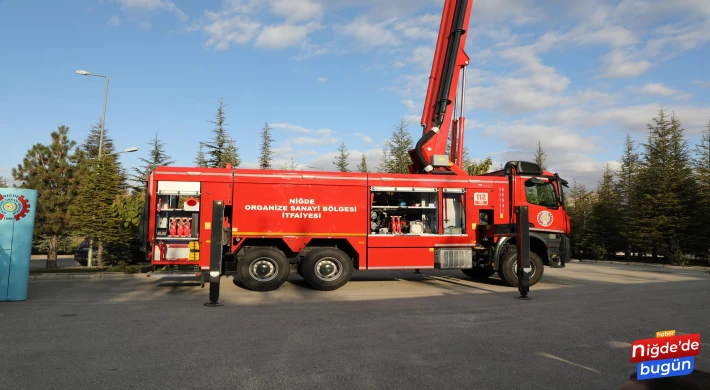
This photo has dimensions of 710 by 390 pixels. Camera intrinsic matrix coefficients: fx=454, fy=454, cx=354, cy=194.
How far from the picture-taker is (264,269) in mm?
11383

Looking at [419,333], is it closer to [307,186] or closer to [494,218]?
[307,186]

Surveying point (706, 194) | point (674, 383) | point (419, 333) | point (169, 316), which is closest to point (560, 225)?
point (419, 333)

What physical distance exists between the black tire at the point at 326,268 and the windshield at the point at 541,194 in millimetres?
5582

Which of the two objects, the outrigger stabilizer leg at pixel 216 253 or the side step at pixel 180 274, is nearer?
the outrigger stabilizer leg at pixel 216 253

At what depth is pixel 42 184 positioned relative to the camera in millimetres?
17578

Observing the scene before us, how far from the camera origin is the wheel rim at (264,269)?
1136cm

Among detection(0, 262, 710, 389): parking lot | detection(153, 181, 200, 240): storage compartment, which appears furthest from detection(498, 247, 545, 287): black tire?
detection(153, 181, 200, 240): storage compartment

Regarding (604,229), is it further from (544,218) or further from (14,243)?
(14,243)

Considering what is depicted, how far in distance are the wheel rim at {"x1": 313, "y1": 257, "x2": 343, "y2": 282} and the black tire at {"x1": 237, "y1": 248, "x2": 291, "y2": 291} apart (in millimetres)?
824

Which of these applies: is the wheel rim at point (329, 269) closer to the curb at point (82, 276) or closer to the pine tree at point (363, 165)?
the curb at point (82, 276)

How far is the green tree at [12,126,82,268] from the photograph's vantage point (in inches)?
679

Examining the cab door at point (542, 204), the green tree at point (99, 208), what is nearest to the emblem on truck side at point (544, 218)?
the cab door at point (542, 204)

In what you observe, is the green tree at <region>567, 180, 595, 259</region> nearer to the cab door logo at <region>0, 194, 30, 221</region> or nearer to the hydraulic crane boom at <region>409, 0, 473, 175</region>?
the hydraulic crane boom at <region>409, 0, 473, 175</region>

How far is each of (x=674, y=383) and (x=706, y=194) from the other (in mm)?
28205
